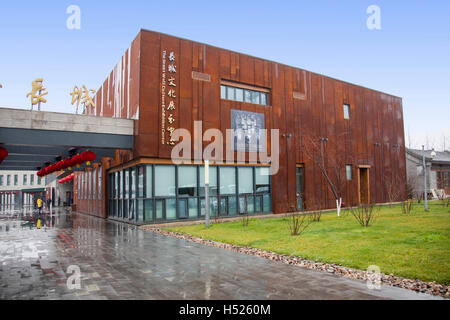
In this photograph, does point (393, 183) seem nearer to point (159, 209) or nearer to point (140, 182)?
point (159, 209)

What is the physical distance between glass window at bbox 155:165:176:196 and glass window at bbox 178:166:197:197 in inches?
15.6

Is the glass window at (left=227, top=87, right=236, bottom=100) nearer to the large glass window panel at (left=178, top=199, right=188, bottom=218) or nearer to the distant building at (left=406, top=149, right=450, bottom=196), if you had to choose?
the large glass window panel at (left=178, top=199, right=188, bottom=218)

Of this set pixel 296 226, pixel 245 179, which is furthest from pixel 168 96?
pixel 296 226

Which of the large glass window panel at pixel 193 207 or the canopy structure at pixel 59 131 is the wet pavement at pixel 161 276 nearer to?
the canopy structure at pixel 59 131

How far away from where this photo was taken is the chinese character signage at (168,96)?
17.0 meters

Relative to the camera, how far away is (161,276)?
6598 mm

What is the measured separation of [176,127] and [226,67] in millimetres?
5159

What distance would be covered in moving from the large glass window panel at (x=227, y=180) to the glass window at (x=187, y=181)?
1799 mm

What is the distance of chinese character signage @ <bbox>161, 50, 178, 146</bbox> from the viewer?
17.0 metres

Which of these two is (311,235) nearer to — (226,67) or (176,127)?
(176,127)

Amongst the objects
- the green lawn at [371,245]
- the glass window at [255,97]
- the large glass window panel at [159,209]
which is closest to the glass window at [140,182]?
the large glass window panel at [159,209]

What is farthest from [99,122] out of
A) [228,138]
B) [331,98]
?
[331,98]
